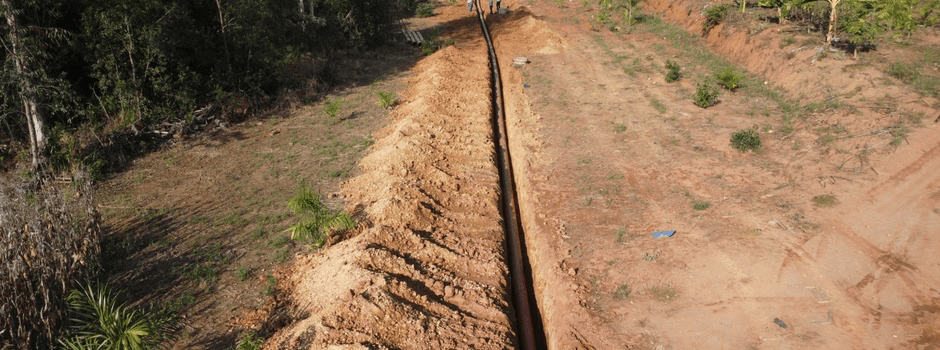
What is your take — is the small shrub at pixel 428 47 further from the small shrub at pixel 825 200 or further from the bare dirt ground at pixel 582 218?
the small shrub at pixel 825 200

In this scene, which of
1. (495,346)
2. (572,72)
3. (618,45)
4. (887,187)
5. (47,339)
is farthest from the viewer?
(618,45)

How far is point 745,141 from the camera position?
12.0m

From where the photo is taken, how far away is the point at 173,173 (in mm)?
12016

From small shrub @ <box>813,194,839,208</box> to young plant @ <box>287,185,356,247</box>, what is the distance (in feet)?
25.7

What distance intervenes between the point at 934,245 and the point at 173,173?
13491 millimetres

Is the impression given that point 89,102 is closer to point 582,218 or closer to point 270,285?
point 270,285

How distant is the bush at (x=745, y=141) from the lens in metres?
12.0

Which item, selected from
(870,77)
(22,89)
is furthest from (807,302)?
(22,89)

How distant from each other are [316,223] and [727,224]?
6.65m

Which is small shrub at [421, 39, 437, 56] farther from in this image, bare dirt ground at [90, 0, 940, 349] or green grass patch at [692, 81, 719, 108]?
green grass patch at [692, 81, 719, 108]

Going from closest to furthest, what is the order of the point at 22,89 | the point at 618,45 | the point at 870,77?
the point at 22,89 → the point at 870,77 → the point at 618,45

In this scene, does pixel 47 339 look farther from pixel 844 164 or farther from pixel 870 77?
Answer: pixel 870 77

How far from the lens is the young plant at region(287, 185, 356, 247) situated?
9.09 metres

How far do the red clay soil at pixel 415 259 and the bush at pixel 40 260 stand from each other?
2.58 meters
